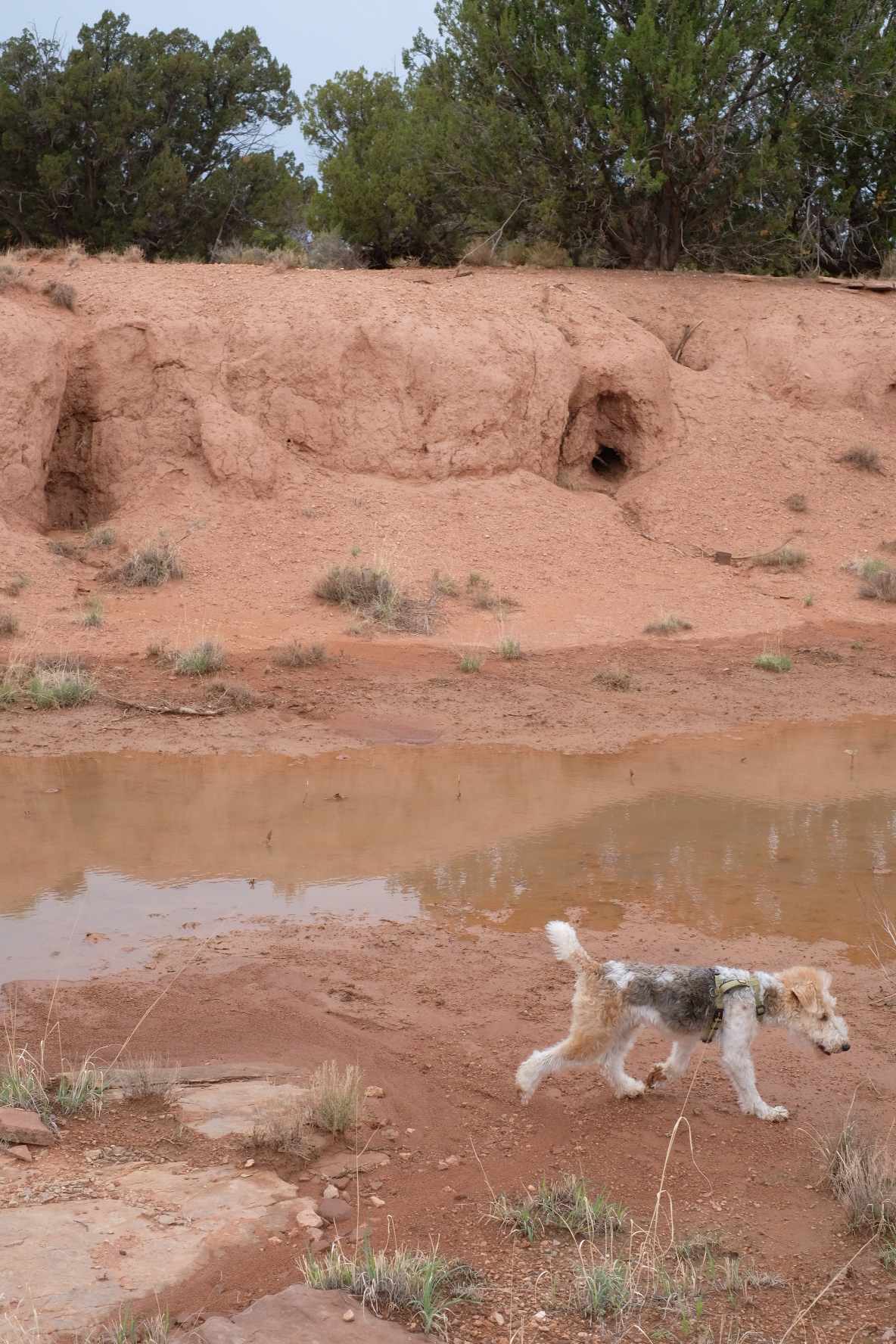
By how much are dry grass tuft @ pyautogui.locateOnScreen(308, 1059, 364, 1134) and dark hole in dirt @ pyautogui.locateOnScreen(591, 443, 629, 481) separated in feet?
46.8

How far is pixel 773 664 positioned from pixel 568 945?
8.56 metres

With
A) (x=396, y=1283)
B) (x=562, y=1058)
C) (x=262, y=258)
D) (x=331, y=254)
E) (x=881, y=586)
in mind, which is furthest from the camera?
(x=331, y=254)

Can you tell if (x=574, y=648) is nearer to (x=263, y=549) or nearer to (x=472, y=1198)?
(x=263, y=549)

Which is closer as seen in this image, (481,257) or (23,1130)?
(23,1130)

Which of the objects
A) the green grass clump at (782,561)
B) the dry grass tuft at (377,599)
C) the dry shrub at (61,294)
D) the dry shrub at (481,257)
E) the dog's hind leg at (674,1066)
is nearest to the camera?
the dog's hind leg at (674,1066)

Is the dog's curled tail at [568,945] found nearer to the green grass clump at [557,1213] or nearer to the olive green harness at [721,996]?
the olive green harness at [721,996]

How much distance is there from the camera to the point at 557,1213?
418 centimetres

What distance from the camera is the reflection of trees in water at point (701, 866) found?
7250mm

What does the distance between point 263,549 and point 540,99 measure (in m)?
9.23

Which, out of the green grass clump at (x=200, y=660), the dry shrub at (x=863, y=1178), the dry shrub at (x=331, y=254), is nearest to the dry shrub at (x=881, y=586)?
the green grass clump at (x=200, y=660)

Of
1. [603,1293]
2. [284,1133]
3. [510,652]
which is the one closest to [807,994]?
[603,1293]

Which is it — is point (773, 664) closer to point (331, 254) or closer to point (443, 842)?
point (443, 842)

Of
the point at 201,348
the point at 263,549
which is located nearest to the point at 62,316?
the point at 201,348

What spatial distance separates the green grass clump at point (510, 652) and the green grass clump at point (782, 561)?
15.3ft
